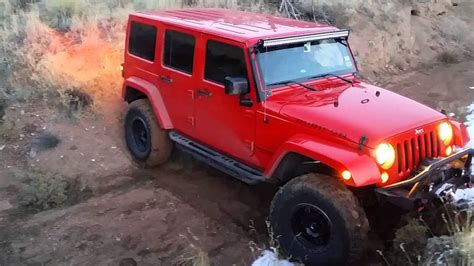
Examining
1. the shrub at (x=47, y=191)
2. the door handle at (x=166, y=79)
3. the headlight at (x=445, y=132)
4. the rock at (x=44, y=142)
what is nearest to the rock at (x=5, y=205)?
the shrub at (x=47, y=191)

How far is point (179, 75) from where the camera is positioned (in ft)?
18.9

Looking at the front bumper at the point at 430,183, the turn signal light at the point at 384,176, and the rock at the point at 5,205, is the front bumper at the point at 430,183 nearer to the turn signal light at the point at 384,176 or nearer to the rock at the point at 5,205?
the turn signal light at the point at 384,176

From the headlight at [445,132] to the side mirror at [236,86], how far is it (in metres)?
1.73

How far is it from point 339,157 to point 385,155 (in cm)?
37

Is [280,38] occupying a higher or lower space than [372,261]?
higher

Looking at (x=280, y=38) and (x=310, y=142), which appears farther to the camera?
(x=280, y=38)

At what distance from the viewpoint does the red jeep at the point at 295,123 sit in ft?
13.9

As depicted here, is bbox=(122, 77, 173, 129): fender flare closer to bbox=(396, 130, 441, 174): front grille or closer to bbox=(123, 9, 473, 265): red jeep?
bbox=(123, 9, 473, 265): red jeep

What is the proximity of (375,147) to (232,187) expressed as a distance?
7.75 feet

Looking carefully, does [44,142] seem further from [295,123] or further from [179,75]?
[295,123]

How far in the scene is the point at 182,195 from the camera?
238 inches

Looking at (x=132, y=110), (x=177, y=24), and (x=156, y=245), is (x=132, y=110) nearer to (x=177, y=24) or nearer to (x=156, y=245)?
(x=177, y=24)

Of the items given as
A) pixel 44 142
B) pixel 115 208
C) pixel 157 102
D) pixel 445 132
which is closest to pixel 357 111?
pixel 445 132

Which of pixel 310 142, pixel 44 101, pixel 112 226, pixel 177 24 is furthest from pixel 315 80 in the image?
pixel 44 101
